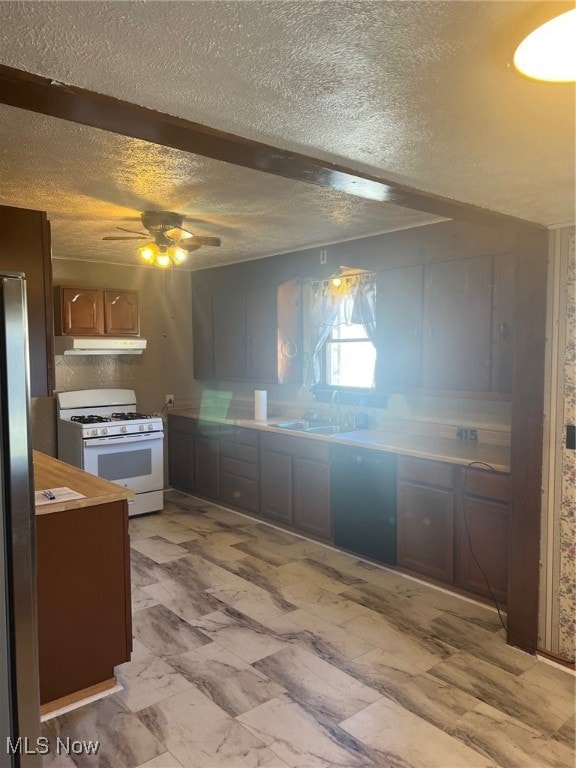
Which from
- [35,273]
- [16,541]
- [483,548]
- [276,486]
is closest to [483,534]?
[483,548]

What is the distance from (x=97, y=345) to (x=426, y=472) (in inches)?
120

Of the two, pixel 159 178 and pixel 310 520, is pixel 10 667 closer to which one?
pixel 159 178

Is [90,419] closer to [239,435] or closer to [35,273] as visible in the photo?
[239,435]

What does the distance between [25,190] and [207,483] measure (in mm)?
3315

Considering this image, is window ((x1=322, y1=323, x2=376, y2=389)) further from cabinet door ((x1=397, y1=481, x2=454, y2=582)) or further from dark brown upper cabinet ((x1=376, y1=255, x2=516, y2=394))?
cabinet door ((x1=397, y1=481, x2=454, y2=582))

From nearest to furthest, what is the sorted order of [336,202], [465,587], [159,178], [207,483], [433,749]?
1. [433,749]
2. [159,178]
3. [336,202]
4. [465,587]
5. [207,483]

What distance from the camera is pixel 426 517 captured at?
11.3 ft

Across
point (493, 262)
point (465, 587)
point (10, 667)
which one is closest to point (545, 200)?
point (493, 262)

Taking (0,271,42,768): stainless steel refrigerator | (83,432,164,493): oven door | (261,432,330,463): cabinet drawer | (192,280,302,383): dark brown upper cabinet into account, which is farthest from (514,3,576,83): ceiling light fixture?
(83,432,164,493): oven door

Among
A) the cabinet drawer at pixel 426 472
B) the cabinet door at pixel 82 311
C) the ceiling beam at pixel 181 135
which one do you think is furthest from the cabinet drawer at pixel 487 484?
the cabinet door at pixel 82 311

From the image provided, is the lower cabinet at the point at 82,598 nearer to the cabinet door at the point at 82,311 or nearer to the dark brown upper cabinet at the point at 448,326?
the dark brown upper cabinet at the point at 448,326

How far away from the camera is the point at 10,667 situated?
1.38 m

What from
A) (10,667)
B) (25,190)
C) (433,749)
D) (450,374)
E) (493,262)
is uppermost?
(25,190)

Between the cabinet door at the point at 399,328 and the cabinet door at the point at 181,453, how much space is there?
227 cm
